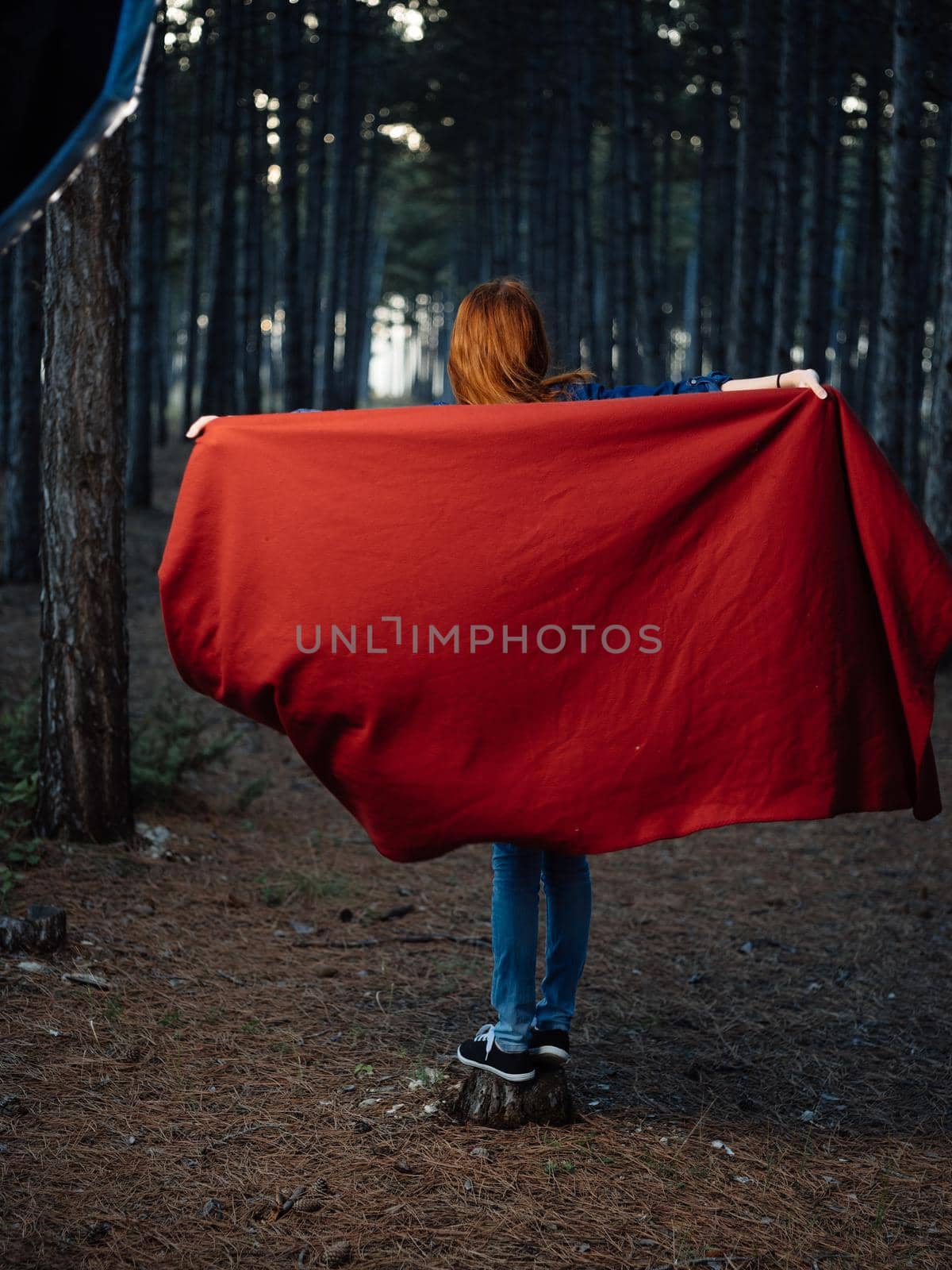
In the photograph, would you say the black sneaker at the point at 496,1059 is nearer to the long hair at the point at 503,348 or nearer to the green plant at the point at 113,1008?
the green plant at the point at 113,1008

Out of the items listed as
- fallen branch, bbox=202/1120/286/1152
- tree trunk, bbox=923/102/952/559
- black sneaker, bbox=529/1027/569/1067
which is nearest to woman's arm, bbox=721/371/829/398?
black sneaker, bbox=529/1027/569/1067

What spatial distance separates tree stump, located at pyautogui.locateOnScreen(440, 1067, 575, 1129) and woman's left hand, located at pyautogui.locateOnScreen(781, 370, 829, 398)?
2.06 metres

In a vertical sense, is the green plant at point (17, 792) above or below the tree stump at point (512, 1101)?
above

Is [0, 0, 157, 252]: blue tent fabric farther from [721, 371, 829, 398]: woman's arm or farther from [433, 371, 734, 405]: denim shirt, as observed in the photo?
[721, 371, 829, 398]: woman's arm

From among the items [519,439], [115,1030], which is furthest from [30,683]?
[519,439]

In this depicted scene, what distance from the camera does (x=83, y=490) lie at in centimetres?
480

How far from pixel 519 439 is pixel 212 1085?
213 cm

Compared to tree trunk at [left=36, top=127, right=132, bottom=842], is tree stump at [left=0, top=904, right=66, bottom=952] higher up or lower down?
lower down

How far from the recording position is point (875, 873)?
19.8 ft

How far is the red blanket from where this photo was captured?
289cm

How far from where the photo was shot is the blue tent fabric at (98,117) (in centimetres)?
157

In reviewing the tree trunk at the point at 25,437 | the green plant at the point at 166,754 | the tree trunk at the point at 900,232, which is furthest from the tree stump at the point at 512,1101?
the tree trunk at the point at 25,437

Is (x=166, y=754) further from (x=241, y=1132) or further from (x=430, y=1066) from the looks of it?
(x=241, y=1132)

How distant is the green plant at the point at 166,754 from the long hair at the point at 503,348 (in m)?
3.26
